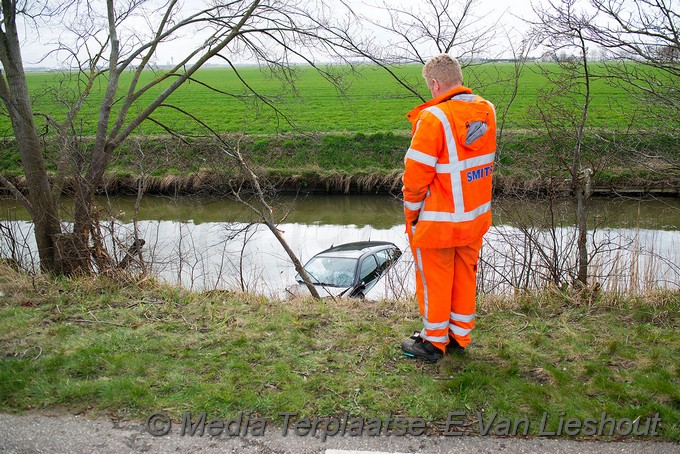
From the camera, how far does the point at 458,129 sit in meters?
3.61

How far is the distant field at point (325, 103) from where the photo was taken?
7.61 m

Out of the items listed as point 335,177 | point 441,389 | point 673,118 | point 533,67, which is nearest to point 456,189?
point 441,389

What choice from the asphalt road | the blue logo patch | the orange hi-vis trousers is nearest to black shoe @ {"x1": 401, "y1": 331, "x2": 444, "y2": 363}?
the orange hi-vis trousers

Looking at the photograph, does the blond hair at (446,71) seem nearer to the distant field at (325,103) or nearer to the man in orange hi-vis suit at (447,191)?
the man in orange hi-vis suit at (447,191)

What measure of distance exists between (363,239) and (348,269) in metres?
5.26

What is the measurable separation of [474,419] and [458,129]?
70.9 inches

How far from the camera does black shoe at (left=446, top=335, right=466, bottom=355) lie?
4.12 metres

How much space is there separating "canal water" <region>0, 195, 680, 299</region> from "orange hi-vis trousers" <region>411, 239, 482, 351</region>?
7.35ft

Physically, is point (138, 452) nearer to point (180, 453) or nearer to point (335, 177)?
point (180, 453)

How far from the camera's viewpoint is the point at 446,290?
152 inches

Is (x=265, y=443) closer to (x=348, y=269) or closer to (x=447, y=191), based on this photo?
(x=447, y=191)

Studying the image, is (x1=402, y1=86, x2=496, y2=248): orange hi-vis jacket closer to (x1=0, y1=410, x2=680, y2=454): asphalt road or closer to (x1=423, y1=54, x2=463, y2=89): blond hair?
(x1=423, y1=54, x2=463, y2=89): blond hair

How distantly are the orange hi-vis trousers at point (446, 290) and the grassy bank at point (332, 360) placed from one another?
238 mm

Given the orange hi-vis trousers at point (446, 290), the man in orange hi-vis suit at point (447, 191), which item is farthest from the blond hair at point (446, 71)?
the orange hi-vis trousers at point (446, 290)
